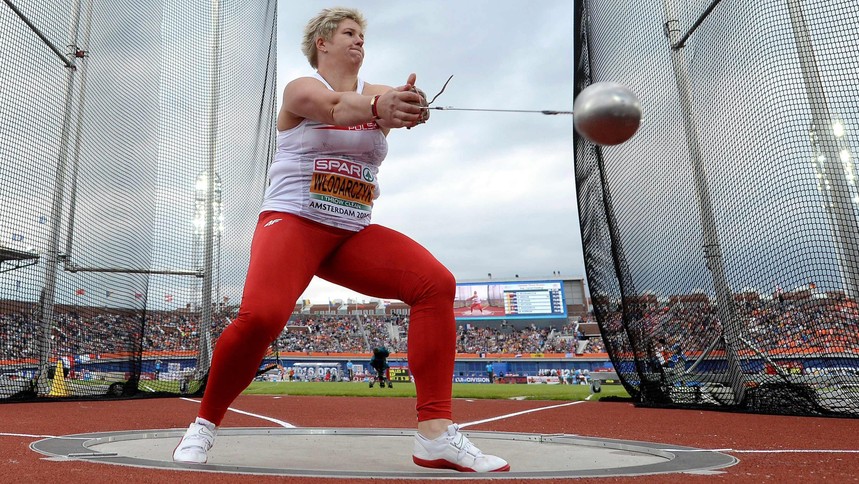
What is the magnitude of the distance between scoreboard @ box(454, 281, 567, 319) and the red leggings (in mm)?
38920

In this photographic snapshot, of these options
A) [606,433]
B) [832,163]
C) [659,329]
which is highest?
[832,163]

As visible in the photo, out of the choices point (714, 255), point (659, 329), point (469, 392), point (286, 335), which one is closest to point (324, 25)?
point (714, 255)

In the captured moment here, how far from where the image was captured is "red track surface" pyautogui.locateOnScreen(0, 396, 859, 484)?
1760mm

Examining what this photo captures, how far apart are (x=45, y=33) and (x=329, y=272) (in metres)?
6.96

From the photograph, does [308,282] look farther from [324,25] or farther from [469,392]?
[469,392]

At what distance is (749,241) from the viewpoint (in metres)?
5.17

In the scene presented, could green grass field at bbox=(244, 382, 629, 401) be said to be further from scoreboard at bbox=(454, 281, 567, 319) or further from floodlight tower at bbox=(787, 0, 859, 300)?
scoreboard at bbox=(454, 281, 567, 319)

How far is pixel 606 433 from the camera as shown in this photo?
3.80 metres

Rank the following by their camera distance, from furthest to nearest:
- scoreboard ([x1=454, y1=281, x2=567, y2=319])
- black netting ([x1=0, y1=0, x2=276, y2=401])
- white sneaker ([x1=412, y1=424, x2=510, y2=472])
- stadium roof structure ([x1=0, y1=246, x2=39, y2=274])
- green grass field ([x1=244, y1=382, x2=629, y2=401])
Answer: scoreboard ([x1=454, y1=281, x2=567, y2=319]) < green grass field ([x1=244, y1=382, x2=629, y2=401]) < stadium roof structure ([x1=0, y1=246, x2=39, y2=274]) < black netting ([x1=0, y1=0, x2=276, y2=401]) < white sneaker ([x1=412, y1=424, x2=510, y2=472])

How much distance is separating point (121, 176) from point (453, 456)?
7338mm

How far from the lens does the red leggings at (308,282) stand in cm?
220

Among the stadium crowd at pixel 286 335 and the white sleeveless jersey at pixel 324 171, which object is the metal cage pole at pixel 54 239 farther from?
the white sleeveless jersey at pixel 324 171

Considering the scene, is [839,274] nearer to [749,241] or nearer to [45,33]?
[749,241]

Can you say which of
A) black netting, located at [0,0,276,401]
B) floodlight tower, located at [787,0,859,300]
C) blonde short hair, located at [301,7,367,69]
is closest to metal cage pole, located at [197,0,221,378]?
black netting, located at [0,0,276,401]
